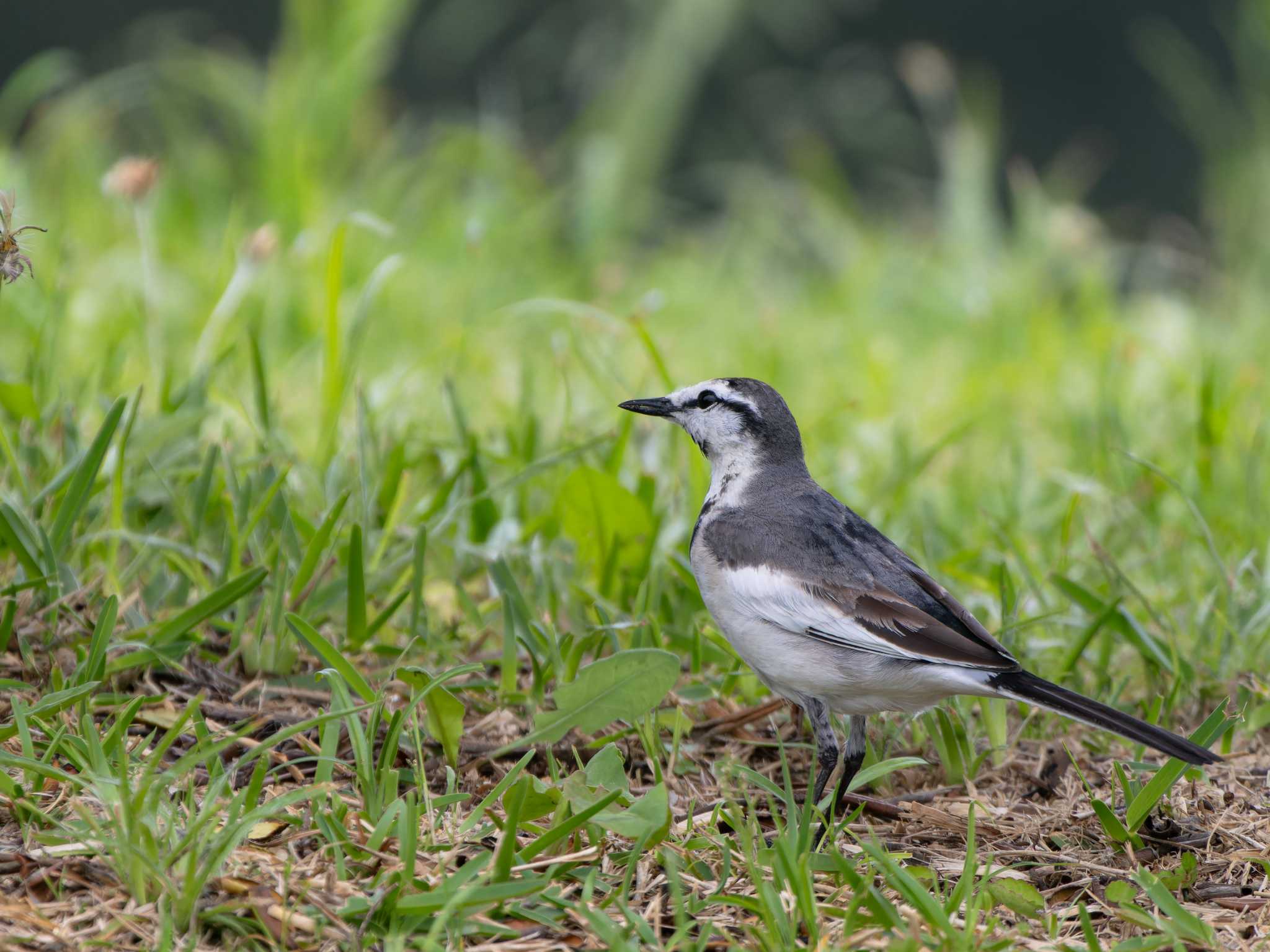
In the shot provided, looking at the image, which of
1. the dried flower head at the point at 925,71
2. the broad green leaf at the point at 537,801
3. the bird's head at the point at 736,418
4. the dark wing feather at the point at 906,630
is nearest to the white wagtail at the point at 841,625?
the dark wing feather at the point at 906,630

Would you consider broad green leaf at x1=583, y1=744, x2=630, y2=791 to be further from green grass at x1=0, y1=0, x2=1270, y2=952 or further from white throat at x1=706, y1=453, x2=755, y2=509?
white throat at x1=706, y1=453, x2=755, y2=509

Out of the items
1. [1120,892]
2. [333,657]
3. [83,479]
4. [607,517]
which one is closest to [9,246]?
[83,479]

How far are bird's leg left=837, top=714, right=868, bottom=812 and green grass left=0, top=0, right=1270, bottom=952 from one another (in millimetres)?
100

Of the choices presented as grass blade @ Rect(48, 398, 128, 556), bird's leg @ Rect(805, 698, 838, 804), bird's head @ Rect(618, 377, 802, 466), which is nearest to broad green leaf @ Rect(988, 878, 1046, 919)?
bird's leg @ Rect(805, 698, 838, 804)

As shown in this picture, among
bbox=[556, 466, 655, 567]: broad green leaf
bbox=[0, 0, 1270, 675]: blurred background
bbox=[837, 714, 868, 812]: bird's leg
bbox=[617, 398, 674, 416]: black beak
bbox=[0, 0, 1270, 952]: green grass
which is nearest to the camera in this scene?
bbox=[0, 0, 1270, 952]: green grass

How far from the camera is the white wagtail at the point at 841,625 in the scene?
2.80 m

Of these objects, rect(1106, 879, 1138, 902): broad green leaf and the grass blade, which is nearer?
rect(1106, 879, 1138, 902): broad green leaf

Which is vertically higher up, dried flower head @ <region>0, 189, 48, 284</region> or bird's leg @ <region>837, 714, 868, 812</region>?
dried flower head @ <region>0, 189, 48, 284</region>

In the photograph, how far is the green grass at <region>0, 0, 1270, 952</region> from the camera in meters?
2.43

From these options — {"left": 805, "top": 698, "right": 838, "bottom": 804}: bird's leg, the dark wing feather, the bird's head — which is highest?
the bird's head

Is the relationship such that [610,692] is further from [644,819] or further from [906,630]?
[906,630]

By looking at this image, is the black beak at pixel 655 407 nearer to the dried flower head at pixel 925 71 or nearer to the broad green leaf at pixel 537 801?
the broad green leaf at pixel 537 801

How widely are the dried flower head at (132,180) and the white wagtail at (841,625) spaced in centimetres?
206

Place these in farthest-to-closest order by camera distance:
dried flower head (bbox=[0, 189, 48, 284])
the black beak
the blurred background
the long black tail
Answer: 1. the blurred background
2. the black beak
3. dried flower head (bbox=[0, 189, 48, 284])
4. the long black tail
